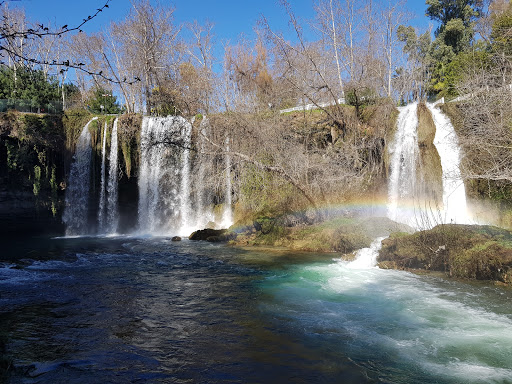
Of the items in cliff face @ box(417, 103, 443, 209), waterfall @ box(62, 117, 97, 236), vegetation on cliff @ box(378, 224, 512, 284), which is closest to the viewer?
vegetation on cliff @ box(378, 224, 512, 284)

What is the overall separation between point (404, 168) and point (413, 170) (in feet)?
1.30

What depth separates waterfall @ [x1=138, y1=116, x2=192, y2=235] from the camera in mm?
22047

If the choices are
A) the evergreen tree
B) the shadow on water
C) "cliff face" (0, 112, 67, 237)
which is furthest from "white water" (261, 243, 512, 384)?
the evergreen tree

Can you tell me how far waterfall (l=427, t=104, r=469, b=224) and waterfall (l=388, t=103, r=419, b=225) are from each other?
0.97 m

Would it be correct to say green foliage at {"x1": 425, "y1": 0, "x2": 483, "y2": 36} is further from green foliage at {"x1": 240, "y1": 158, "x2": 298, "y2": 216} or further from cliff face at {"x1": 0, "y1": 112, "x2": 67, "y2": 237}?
cliff face at {"x1": 0, "y1": 112, "x2": 67, "y2": 237}

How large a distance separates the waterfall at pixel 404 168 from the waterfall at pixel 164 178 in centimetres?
1061

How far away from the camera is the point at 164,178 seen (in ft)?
73.2

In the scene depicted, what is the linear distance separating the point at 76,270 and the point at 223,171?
705 centimetres

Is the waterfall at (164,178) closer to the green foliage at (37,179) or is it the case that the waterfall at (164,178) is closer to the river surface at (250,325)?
the green foliage at (37,179)

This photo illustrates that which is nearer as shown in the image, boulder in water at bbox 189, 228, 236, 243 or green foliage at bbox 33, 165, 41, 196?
boulder in water at bbox 189, 228, 236, 243

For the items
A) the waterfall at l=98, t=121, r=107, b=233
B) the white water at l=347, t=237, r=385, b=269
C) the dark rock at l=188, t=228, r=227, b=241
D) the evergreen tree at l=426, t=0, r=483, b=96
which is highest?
the evergreen tree at l=426, t=0, r=483, b=96

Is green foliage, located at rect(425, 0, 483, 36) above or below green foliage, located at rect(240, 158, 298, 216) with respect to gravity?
above

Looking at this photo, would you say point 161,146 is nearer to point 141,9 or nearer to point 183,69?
point 141,9

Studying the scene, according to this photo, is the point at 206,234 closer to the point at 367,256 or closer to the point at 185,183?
the point at 185,183
